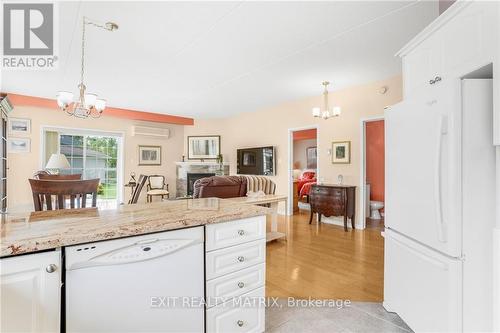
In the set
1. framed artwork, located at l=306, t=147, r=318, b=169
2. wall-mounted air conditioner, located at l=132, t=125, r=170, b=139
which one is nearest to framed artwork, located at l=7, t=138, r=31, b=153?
wall-mounted air conditioner, located at l=132, t=125, r=170, b=139

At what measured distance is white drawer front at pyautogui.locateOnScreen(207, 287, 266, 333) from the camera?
140cm

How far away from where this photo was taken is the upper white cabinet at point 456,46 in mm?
1324

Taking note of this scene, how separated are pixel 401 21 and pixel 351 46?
1.99ft

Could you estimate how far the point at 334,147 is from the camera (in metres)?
5.00

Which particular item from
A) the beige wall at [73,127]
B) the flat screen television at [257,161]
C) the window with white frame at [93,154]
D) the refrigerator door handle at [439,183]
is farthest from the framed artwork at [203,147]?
the refrigerator door handle at [439,183]

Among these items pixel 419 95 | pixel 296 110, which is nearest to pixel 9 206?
pixel 296 110

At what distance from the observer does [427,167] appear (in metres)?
1.51

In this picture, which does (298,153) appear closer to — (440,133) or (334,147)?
(334,147)

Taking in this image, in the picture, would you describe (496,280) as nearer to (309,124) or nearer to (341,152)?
(341,152)

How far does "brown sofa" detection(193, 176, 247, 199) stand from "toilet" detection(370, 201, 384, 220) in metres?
2.88

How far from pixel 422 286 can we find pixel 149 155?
23.1 ft

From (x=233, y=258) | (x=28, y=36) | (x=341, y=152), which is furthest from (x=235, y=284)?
(x=341, y=152)

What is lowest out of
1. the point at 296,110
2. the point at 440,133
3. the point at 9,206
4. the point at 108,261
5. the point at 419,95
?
the point at 9,206

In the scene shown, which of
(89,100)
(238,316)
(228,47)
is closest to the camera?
(238,316)
